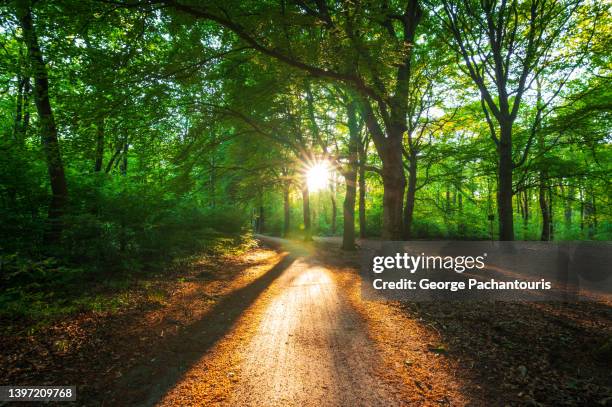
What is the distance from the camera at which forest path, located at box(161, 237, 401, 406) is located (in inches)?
112

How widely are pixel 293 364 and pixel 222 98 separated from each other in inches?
317

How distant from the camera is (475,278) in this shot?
766cm

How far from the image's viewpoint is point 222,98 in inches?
344

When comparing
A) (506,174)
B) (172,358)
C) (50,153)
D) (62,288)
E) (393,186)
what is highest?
(506,174)

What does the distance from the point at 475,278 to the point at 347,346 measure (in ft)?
18.4

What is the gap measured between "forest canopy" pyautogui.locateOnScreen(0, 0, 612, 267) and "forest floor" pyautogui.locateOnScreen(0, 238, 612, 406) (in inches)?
118

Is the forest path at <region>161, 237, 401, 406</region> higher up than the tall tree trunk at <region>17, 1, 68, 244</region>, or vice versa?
the tall tree trunk at <region>17, 1, 68, 244</region>

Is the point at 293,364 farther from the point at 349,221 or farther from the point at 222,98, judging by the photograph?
the point at 349,221

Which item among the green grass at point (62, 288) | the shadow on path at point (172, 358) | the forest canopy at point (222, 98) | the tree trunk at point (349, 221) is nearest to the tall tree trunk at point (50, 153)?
the forest canopy at point (222, 98)

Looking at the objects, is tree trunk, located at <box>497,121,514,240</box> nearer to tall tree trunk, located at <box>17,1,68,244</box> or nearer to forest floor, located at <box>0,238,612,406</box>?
forest floor, located at <box>0,238,612,406</box>

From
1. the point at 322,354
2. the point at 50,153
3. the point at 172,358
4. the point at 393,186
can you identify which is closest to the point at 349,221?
the point at 393,186

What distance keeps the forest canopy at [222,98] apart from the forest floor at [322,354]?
3.00 meters

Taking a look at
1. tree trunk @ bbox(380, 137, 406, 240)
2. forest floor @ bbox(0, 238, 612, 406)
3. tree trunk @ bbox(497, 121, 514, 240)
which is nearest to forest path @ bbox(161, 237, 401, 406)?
forest floor @ bbox(0, 238, 612, 406)

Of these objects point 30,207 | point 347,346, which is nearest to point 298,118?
point 30,207
